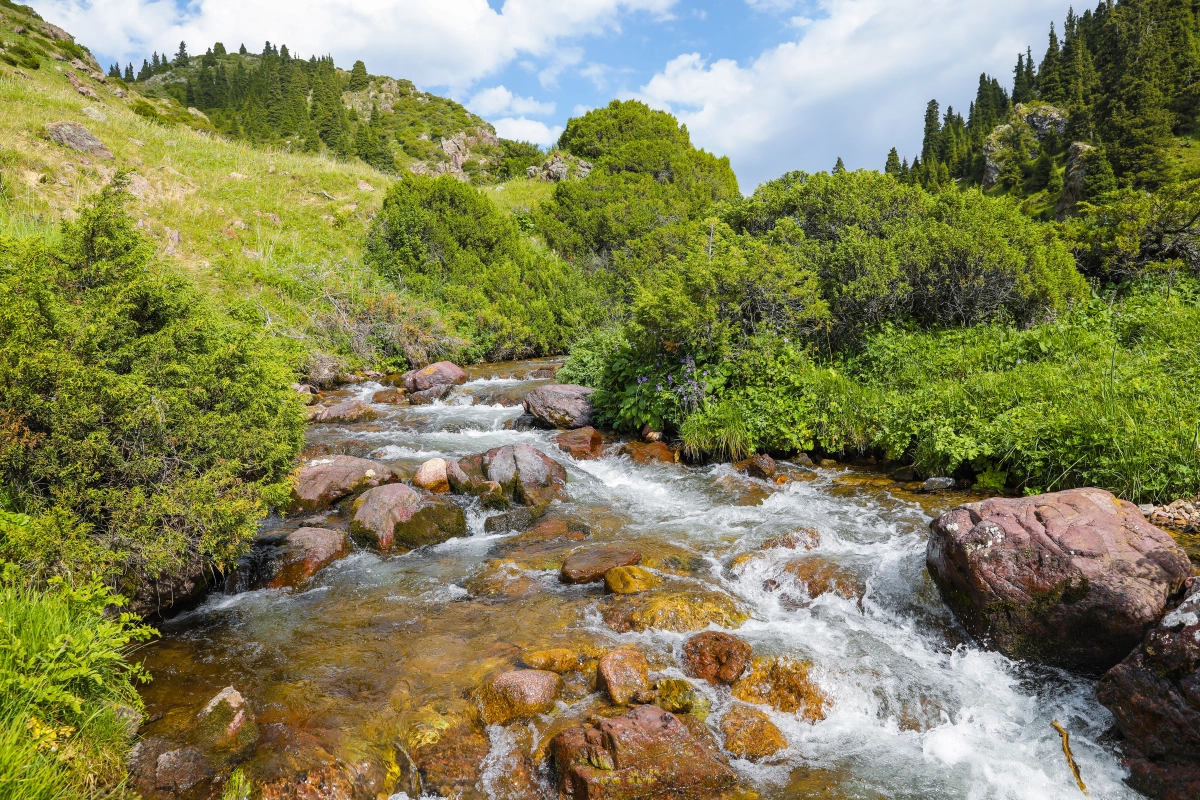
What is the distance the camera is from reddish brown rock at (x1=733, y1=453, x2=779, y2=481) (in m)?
9.17

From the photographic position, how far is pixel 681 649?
4.93 m

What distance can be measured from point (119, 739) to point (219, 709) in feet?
1.85

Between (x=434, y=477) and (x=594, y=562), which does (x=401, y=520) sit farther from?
(x=594, y=562)

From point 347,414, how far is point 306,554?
286 inches

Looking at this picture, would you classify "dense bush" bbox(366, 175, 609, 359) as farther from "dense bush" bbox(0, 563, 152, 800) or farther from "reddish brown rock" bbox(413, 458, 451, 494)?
"dense bush" bbox(0, 563, 152, 800)

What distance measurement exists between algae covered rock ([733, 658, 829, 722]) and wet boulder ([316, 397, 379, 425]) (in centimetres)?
1114

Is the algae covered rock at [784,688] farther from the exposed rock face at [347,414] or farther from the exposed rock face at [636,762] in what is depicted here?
the exposed rock face at [347,414]

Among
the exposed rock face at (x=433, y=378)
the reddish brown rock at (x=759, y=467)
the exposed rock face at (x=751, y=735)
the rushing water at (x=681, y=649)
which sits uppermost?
the exposed rock face at (x=433, y=378)

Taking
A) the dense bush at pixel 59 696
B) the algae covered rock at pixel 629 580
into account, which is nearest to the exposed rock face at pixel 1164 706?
the algae covered rock at pixel 629 580

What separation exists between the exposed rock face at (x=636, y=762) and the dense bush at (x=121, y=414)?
3605mm

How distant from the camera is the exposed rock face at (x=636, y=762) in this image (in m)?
3.56

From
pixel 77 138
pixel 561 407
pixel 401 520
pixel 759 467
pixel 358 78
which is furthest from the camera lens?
pixel 358 78

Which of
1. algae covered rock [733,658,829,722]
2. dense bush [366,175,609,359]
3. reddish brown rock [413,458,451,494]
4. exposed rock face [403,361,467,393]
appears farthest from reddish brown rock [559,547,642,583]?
dense bush [366,175,609,359]

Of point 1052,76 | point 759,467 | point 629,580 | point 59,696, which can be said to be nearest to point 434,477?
point 629,580
